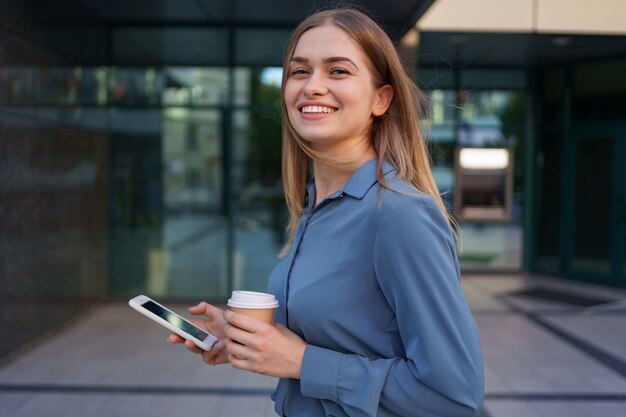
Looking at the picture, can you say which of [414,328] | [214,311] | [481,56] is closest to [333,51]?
[414,328]

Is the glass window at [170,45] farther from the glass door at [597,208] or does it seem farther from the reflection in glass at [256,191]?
the glass door at [597,208]

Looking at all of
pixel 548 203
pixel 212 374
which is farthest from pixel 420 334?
pixel 548 203

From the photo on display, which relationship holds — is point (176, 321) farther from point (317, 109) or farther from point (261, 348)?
point (317, 109)

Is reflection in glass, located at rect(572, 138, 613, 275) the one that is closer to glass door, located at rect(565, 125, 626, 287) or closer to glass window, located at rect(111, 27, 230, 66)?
glass door, located at rect(565, 125, 626, 287)

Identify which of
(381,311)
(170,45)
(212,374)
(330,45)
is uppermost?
(170,45)

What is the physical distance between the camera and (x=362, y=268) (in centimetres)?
114

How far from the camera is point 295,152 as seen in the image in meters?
1.66

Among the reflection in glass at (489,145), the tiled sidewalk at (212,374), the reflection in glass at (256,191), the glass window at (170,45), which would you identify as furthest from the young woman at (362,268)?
the reflection in glass at (489,145)

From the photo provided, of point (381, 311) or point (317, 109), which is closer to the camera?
point (381, 311)

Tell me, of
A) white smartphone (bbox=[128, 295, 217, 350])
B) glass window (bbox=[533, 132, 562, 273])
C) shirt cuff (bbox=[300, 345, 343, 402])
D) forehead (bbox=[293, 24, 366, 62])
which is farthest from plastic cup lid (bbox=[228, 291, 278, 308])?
glass window (bbox=[533, 132, 562, 273])

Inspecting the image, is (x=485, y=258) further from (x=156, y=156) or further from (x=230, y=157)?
(x=156, y=156)

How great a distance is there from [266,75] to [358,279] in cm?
766

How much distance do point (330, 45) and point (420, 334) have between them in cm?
56

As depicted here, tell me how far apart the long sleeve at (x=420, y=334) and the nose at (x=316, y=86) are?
10.8 inches
